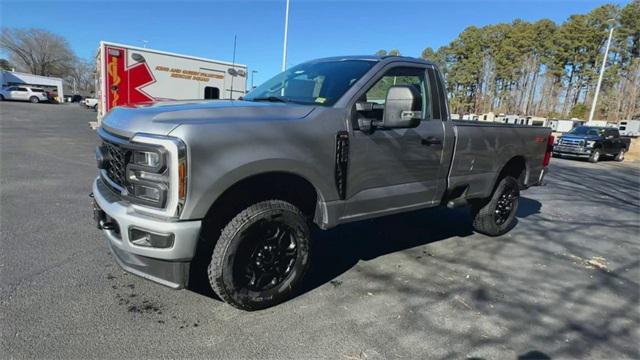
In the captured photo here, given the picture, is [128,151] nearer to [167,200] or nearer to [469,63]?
[167,200]

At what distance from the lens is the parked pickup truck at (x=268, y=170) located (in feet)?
8.16

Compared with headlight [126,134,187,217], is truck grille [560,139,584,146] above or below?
above

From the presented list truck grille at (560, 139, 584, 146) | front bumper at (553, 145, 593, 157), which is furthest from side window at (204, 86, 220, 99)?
truck grille at (560, 139, 584, 146)

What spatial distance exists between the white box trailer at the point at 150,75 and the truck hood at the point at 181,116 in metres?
6.47

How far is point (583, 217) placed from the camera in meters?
6.91

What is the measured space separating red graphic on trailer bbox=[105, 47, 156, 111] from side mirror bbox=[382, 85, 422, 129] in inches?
345

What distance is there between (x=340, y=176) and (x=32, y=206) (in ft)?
14.4

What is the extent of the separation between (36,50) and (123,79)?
8550 cm

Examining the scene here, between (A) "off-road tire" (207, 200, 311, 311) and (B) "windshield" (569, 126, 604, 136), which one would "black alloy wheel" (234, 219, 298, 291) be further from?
(B) "windshield" (569, 126, 604, 136)

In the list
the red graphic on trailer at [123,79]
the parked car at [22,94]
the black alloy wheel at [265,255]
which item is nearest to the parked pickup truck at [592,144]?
the red graphic on trailer at [123,79]

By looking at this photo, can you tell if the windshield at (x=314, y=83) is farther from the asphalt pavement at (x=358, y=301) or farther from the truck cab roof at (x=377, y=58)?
the asphalt pavement at (x=358, y=301)

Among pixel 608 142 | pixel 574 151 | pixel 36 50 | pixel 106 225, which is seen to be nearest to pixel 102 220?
pixel 106 225

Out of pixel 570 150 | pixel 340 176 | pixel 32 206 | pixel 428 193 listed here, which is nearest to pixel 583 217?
pixel 428 193

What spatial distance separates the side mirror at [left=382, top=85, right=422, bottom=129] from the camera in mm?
3189
